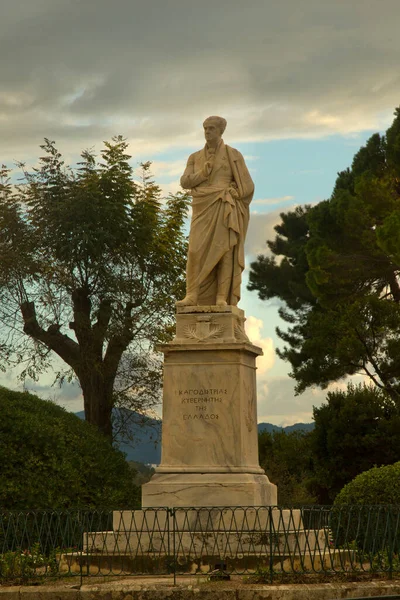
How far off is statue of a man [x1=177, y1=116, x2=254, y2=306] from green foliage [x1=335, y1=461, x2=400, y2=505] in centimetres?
399

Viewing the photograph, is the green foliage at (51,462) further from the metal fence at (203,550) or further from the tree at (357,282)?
the tree at (357,282)

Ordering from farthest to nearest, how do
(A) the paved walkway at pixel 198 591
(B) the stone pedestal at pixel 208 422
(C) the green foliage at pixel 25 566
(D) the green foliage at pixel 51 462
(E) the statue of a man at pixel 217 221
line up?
(D) the green foliage at pixel 51 462
(E) the statue of a man at pixel 217 221
(B) the stone pedestal at pixel 208 422
(C) the green foliage at pixel 25 566
(A) the paved walkway at pixel 198 591

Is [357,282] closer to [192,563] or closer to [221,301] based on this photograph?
[221,301]

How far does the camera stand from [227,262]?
12.6 m

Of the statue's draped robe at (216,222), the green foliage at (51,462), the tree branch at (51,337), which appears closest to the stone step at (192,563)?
the statue's draped robe at (216,222)

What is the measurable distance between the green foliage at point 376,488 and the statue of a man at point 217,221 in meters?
3.99

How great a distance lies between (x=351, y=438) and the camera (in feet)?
78.9

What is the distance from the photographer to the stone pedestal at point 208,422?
11.3m

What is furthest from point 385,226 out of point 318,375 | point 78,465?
point 78,465

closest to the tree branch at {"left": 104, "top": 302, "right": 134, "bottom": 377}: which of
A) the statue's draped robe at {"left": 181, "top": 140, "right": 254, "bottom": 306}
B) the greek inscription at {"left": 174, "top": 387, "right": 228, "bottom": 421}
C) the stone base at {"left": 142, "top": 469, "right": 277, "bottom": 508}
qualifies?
the statue's draped robe at {"left": 181, "top": 140, "right": 254, "bottom": 306}

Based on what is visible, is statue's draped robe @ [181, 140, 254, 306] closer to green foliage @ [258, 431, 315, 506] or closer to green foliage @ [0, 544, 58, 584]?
green foliage @ [0, 544, 58, 584]

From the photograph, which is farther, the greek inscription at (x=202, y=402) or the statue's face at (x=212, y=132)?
the statue's face at (x=212, y=132)

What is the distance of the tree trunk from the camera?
23859mm

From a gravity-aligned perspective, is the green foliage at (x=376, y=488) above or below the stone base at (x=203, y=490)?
above
